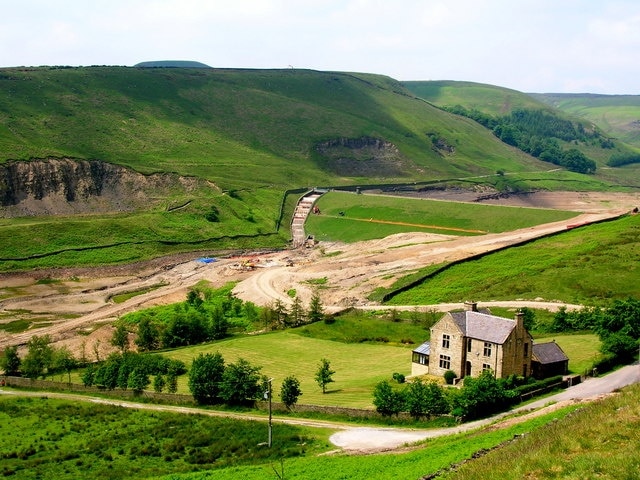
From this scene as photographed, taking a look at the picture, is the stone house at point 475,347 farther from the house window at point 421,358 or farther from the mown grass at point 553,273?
the mown grass at point 553,273

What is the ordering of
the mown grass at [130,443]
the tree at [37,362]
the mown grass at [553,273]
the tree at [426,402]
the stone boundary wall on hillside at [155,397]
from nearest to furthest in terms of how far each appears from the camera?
A: the mown grass at [130,443], the tree at [426,402], the stone boundary wall on hillside at [155,397], the tree at [37,362], the mown grass at [553,273]

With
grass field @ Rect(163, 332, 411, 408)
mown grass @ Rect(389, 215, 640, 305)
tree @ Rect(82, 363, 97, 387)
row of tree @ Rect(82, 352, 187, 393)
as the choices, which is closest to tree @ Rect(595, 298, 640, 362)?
grass field @ Rect(163, 332, 411, 408)

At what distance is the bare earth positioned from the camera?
10650 cm

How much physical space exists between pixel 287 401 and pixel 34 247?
95125mm

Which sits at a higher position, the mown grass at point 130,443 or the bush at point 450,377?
the bush at point 450,377

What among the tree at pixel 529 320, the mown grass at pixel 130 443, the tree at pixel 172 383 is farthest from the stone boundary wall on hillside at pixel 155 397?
the tree at pixel 529 320

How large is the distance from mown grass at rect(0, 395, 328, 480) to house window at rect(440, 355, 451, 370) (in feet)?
47.2

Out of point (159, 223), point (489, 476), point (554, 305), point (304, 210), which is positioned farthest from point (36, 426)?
point (304, 210)

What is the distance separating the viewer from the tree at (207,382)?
203 ft

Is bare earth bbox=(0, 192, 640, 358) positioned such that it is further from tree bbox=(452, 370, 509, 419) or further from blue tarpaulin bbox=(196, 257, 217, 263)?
tree bbox=(452, 370, 509, 419)

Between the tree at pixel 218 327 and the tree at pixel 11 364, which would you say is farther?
the tree at pixel 218 327

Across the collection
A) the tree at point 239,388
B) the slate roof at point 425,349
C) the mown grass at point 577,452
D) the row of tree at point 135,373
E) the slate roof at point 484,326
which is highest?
the mown grass at point 577,452

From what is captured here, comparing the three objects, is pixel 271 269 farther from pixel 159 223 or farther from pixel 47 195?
pixel 47 195

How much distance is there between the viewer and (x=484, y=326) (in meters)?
60.5
